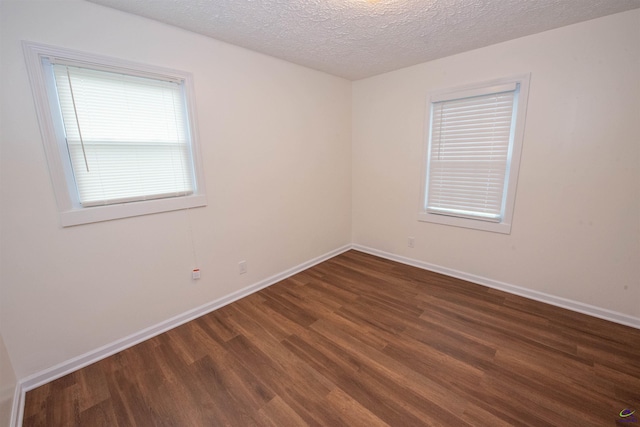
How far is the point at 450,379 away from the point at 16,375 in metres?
2.85

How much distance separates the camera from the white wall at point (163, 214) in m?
1.58

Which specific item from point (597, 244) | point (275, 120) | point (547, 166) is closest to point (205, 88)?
point (275, 120)

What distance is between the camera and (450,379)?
172 cm

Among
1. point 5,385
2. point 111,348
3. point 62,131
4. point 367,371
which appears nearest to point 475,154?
point 367,371

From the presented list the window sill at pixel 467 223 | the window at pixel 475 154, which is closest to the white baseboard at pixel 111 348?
the window sill at pixel 467 223

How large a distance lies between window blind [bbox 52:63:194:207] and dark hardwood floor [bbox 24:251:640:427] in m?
1.28

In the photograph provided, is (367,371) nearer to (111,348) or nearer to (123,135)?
(111,348)

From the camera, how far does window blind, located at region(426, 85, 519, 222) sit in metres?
2.60

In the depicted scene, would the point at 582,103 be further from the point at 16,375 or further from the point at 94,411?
the point at 16,375

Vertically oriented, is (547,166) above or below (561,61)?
below

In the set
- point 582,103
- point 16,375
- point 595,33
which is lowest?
point 16,375

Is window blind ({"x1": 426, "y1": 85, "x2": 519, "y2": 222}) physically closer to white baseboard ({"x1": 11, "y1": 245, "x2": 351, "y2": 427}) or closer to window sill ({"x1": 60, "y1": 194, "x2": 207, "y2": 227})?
white baseboard ({"x1": 11, "y1": 245, "x2": 351, "y2": 427})

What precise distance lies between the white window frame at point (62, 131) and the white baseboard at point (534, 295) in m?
3.02

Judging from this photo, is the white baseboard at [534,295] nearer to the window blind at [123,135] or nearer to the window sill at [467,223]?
the window sill at [467,223]
